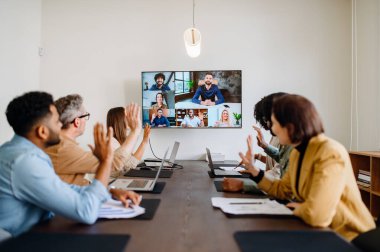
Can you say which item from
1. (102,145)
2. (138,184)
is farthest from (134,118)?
(102,145)

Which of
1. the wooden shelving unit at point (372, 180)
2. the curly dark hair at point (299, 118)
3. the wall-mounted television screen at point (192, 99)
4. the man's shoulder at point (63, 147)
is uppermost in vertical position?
the wall-mounted television screen at point (192, 99)

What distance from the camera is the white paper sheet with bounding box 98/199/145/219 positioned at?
45.8 inches

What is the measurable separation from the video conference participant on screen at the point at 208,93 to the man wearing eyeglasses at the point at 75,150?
5.18 ft

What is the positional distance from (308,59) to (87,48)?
2.94 m

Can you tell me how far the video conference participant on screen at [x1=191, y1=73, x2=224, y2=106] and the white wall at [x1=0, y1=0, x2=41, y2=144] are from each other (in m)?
2.16

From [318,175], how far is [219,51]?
2.83 m

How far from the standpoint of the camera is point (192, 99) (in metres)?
3.53

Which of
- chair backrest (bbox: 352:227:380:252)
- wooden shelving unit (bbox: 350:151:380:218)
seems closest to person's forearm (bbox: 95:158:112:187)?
chair backrest (bbox: 352:227:380:252)

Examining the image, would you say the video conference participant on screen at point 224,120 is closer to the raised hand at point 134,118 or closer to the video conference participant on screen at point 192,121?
the video conference participant on screen at point 192,121

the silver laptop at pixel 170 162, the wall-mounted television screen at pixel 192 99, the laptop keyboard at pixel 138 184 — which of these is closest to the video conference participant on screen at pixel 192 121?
the wall-mounted television screen at pixel 192 99

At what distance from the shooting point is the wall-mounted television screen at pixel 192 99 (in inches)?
137

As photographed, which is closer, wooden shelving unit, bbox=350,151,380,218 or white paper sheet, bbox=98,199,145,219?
white paper sheet, bbox=98,199,145,219

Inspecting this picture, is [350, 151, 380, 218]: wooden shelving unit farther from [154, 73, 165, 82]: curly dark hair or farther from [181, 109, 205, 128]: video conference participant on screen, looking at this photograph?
[154, 73, 165, 82]: curly dark hair

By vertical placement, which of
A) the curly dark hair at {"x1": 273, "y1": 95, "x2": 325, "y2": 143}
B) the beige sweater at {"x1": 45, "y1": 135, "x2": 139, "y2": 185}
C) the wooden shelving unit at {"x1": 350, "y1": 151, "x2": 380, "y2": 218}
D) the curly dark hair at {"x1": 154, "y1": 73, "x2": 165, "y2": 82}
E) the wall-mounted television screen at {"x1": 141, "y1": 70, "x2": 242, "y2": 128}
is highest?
the curly dark hair at {"x1": 154, "y1": 73, "x2": 165, "y2": 82}
